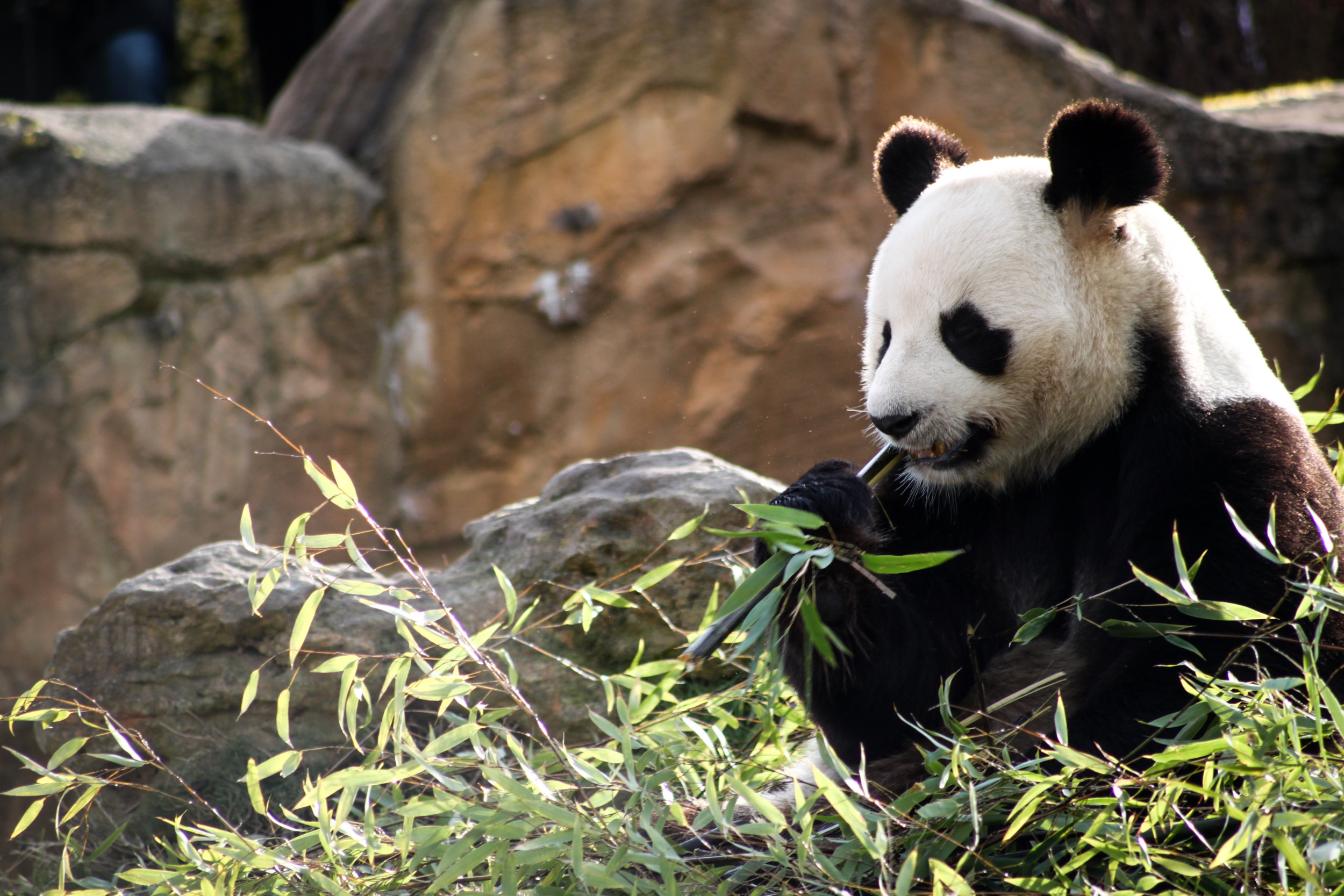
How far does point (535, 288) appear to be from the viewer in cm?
535

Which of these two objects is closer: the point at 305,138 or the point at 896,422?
the point at 896,422

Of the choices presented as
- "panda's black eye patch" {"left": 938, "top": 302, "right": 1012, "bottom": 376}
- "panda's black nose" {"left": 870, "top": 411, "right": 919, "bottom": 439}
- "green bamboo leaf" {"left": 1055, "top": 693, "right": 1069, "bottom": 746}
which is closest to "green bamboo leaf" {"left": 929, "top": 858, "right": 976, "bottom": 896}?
"green bamboo leaf" {"left": 1055, "top": 693, "right": 1069, "bottom": 746}

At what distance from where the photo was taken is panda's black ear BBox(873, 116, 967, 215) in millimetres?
2326

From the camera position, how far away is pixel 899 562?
1806 mm

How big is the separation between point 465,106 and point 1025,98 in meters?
2.58

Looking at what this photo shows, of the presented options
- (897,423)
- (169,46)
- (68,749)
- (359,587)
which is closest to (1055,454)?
(897,423)

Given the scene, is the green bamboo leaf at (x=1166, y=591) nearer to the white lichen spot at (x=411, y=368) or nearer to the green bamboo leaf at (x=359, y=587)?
the green bamboo leaf at (x=359, y=587)

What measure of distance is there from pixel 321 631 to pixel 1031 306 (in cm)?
170

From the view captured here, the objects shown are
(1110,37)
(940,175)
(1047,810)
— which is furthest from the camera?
(1110,37)

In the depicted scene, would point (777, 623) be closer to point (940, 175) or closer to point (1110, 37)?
point (940, 175)

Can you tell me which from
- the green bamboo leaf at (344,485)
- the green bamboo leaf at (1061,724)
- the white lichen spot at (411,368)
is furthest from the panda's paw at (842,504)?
the white lichen spot at (411,368)

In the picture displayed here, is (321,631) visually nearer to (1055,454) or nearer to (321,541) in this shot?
(321,541)

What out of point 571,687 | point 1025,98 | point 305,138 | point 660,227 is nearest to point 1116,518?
point 571,687

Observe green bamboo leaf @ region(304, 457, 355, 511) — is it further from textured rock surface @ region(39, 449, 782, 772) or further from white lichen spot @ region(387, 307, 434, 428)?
white lichen spot @ region(387, 307, 434, 428)
